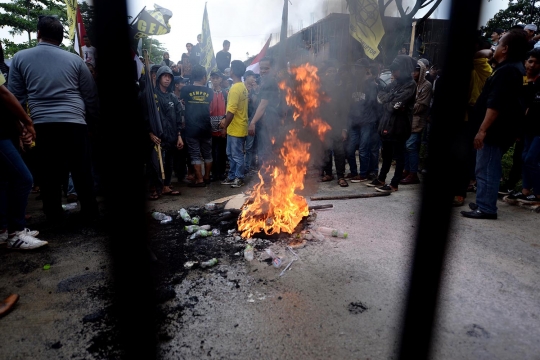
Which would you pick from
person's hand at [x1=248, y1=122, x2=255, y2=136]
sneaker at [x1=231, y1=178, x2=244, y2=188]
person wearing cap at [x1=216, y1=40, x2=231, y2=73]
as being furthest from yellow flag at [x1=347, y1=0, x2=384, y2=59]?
person wearing cap at [x1=216, y1=40, x2=231, y2=73]

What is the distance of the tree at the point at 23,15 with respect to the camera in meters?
19.5

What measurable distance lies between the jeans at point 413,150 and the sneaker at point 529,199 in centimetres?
190

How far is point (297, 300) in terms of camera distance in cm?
257

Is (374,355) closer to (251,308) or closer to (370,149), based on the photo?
(251,308)

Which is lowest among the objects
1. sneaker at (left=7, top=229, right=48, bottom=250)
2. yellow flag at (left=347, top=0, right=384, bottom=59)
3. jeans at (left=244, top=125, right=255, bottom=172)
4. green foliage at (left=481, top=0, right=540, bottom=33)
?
sneaker at (left=7, top=229, right=48, bottom=250)

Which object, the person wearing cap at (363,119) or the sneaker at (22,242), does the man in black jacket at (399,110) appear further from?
the sneaker at (22,242)

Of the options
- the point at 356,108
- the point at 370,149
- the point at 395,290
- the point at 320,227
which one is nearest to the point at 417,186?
the point at 370,149

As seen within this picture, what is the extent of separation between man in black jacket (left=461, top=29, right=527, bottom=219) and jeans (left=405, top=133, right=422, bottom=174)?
195 cm

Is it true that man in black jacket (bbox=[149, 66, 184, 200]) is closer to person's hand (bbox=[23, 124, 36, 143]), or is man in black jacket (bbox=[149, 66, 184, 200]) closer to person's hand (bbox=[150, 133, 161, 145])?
person's hand (bbox=[150, 133, 161, 145])

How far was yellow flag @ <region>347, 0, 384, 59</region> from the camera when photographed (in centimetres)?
661

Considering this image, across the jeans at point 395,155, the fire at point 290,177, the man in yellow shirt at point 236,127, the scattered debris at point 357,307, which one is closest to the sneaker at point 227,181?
the man in yellow shirt at point 236,127

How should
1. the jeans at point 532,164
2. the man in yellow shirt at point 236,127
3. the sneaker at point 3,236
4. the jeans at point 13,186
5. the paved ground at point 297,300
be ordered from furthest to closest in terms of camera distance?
the man in yellow shirt at point 236,127, the jeans at point 532,164, the sneaker at point 3,236, the jeans at point 13,186, the paved ground at point 297,300

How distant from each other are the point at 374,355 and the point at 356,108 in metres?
5.45

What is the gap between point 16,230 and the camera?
11.8ft
